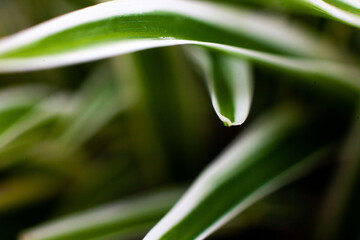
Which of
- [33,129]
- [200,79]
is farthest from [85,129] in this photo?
[200,79]

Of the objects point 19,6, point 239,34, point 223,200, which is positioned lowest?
point 223,200

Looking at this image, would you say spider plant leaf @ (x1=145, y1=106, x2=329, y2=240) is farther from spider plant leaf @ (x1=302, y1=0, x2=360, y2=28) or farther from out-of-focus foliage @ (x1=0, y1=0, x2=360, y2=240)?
spider plant leaf @ (x1=302, y1=0, x2=360, y2=28)

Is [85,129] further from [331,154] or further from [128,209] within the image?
[331,154]

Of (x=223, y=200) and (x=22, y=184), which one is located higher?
(x=22, y=184)

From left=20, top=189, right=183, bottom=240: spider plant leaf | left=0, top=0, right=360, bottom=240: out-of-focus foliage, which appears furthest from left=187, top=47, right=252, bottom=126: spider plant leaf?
left=20, top=189, right=183, bottom=240: spider plant leaf

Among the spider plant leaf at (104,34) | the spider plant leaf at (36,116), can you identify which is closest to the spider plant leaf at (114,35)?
the spider plant leaf at (104,34)

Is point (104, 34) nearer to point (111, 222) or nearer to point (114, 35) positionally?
point (114, 35)

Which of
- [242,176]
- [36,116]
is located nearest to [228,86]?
[242,176]

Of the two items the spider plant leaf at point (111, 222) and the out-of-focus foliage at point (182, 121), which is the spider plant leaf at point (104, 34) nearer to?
the out-of-focus foliage at point (182, 121)
